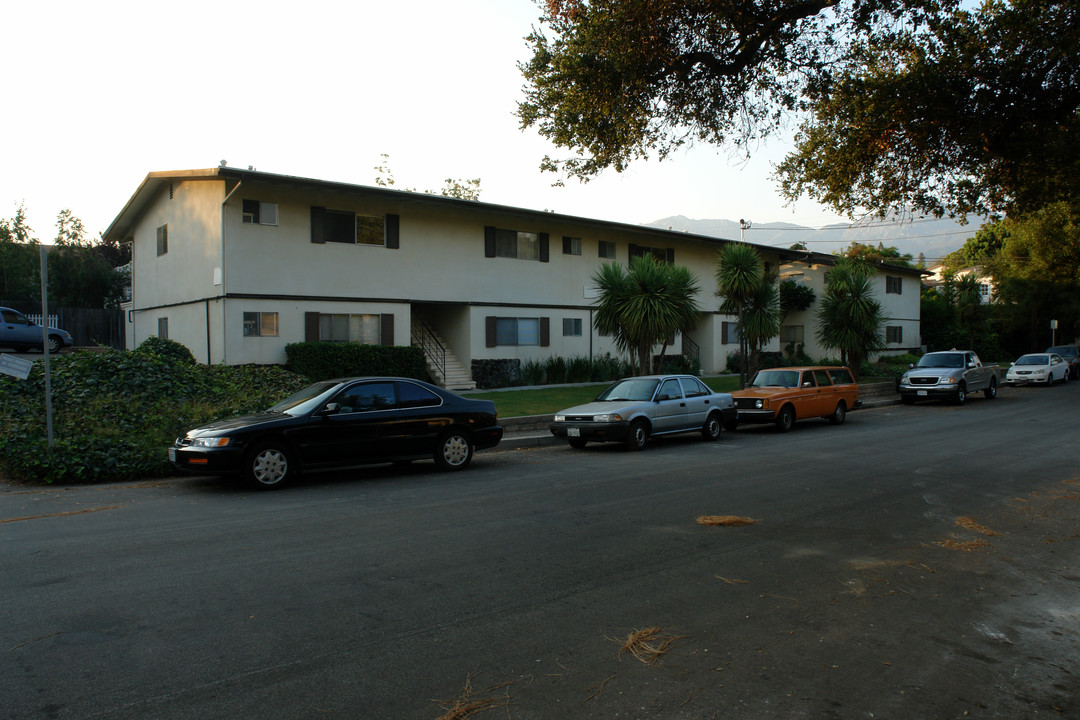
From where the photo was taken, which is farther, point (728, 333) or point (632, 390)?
point (728, 333)

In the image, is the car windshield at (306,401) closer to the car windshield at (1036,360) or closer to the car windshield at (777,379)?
the car windshield at (777,379)

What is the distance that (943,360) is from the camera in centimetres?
2547

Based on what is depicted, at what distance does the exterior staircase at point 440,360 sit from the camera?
24.8 metres

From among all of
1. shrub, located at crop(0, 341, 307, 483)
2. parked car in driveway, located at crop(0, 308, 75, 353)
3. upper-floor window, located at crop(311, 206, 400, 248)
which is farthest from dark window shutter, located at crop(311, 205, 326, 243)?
parked car in driveway, located at crop(0, 308, 75, 353)

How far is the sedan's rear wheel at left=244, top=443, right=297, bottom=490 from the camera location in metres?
9.69

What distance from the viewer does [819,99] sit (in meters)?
11.3

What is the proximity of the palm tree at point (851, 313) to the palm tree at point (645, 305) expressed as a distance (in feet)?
29.3

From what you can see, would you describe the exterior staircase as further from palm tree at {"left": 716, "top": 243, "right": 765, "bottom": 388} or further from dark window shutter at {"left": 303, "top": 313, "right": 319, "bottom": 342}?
palm tree at {"left": 716, "top": 243, "right": 765, "bottom": 388}

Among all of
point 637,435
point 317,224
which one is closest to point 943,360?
point 637,435

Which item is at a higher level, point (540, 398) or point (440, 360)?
point (440, 360)

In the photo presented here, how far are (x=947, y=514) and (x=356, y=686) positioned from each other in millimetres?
7079

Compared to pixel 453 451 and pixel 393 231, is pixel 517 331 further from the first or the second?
pixel 453 451

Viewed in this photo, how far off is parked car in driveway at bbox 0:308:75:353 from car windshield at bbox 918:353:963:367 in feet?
95.6

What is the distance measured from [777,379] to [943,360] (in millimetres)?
10367
